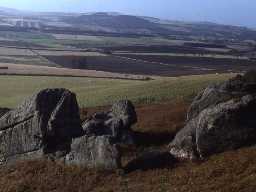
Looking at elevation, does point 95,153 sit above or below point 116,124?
above

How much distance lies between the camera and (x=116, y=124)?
1425 inches

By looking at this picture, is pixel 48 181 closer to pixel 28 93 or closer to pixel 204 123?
pixel 204 123

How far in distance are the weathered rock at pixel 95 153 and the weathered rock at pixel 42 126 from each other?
2.44 m

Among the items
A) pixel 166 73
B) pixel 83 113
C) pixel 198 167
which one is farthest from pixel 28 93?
pixel 198 167

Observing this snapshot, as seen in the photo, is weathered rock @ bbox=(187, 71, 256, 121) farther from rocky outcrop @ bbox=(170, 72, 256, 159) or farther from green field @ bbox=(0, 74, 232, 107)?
green field @ bbox=(0, 74, 232, 107)

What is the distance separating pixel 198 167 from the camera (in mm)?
25094

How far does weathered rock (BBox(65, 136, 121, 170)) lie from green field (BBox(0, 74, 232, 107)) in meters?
32.8

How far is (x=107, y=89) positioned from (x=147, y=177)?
51.5 metres

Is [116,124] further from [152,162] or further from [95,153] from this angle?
[152,162]

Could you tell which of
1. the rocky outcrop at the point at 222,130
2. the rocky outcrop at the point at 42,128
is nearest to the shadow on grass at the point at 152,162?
the rocky outcrop at the point at 222,130

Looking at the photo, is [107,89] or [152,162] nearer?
[152,162]

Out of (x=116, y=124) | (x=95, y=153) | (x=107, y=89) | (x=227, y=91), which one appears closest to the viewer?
(x=95, y=153)

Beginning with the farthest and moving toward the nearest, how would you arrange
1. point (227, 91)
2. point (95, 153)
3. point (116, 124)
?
point (116, 124), point (227, 91), point (95, 153)

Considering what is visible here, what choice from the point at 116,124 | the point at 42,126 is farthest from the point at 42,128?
the point at 116,124
